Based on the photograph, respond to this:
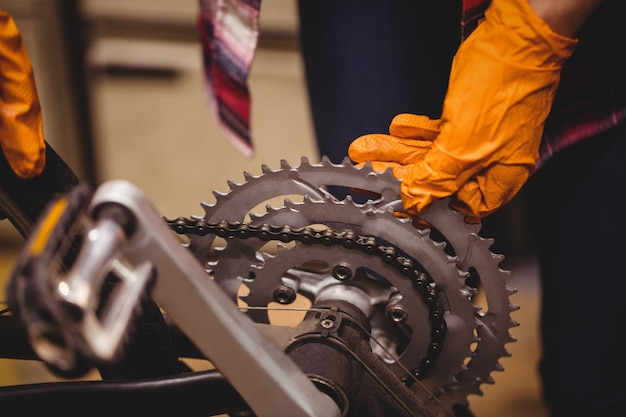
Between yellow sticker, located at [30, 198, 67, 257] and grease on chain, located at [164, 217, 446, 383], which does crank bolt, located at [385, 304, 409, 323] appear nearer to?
grease on chain, located at [164, 217, 446, 383]

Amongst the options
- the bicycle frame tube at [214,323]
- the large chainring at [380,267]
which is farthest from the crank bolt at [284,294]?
the bicycle frame tube at [214,323]

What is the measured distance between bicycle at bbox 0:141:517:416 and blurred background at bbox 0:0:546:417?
0.85m

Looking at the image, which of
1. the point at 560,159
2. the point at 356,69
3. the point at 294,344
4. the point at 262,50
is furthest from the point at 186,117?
the point at 294,344

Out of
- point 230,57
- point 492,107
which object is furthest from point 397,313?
point 230,57

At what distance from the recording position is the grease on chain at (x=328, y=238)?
564 millimetres

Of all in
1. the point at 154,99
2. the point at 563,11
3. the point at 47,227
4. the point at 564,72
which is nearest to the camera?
the point at 47,227

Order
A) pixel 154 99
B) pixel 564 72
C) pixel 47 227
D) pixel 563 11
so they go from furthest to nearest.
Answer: pixel 154 99 < pixel 564 72 < pixel 563 11 < pixel 47 227

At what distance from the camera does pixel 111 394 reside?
54cm

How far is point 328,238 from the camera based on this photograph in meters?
0.57

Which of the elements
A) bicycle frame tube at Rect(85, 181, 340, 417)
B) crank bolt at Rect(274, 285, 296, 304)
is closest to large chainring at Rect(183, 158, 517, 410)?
crank bolt at Rect(274, 285, 296, 304)

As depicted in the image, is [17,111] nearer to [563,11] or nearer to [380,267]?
[380,267]

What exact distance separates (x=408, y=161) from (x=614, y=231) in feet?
0.99

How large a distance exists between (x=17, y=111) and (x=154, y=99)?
1.00 metres

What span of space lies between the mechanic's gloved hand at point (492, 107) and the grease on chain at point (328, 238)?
0.15 feet
